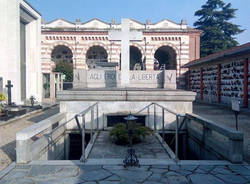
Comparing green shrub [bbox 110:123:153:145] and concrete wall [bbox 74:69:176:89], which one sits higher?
concrete wall [bbox 74:69:176:89]

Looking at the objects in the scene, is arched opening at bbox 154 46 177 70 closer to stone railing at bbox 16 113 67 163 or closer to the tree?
the tree

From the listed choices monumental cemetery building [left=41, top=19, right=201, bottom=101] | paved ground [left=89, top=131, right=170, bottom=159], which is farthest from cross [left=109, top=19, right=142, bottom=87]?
monumental cemetery building [left=41, top=19, right=201, bottom=101]

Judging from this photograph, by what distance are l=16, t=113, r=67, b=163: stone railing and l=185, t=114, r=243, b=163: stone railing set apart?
342cm

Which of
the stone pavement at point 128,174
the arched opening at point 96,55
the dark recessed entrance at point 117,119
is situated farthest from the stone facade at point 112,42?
the stone pavement at point 128,174

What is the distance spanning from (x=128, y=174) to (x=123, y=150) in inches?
60.2

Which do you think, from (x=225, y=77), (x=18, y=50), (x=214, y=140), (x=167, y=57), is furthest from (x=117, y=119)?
(x=167, y=57)

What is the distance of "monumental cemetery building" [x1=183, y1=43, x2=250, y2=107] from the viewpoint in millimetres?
13414

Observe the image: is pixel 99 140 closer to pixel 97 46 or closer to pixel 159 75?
pixel 159 75

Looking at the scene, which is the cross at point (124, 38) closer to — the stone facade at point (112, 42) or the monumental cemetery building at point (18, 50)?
the monumental cemetery building at point (18, 50)

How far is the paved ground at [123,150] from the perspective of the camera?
471 cm

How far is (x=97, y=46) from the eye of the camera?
2956cm

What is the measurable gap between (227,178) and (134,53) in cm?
2834

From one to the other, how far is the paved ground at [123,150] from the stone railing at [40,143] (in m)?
1.07

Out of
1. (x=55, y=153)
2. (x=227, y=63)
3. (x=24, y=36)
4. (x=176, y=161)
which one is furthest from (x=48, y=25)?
(x=176, y=161)
